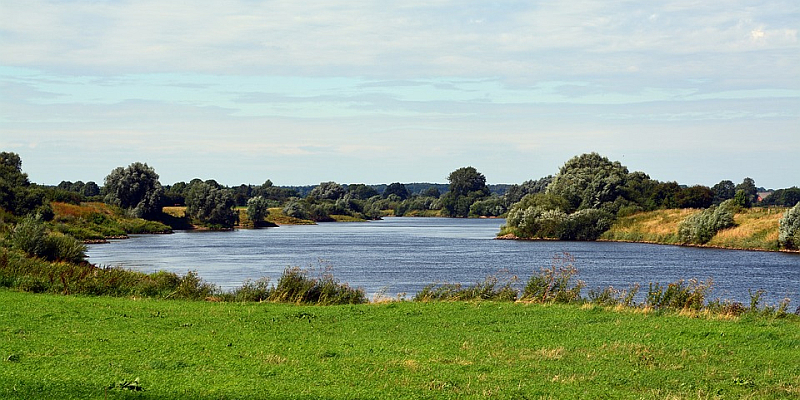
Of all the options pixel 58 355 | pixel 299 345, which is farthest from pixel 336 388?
pixel 58 355

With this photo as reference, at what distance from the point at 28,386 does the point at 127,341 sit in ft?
15.3

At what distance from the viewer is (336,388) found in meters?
12.5

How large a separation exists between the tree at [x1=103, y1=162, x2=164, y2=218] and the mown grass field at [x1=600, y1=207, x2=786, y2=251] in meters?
67.5

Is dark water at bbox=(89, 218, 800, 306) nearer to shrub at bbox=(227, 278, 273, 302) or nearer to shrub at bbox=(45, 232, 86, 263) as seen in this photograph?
shrub at bbox=(45, 232, 86, 263)

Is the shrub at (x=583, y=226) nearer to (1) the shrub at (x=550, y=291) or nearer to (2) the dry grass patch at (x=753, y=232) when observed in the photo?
(2) the dry grass patch at (x=753, y=232)

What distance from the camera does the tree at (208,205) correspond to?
131625mm

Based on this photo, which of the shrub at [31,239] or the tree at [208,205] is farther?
the tree at [208,205]

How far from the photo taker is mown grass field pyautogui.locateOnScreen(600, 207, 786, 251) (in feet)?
268

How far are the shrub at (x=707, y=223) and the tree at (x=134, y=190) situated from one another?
76.4m

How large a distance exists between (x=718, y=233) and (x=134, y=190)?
82329mm

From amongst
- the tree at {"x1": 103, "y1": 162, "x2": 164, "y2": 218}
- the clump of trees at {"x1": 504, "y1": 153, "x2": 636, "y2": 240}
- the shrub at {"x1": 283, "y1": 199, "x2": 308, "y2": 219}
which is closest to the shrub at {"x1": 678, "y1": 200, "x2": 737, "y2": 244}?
the clump of trees at {"x1": 504, "y1": 153, "x2": 636, "y2": 240}

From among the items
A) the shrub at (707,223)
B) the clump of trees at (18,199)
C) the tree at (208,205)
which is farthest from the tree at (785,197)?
the clump of trees at (18,199)

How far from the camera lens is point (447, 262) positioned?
63.5 meters

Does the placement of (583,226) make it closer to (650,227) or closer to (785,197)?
(650,227)
